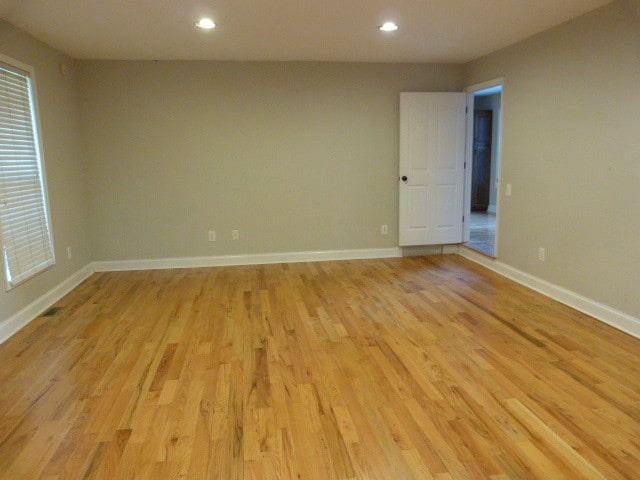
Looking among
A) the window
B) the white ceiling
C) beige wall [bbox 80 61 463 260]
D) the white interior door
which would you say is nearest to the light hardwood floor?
the window

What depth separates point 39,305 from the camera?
13.1 ft

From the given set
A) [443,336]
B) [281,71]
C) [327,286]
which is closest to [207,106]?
[281,71]

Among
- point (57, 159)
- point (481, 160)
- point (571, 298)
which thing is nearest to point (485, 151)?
point (481, 160)

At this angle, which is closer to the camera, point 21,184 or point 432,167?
point 21,184

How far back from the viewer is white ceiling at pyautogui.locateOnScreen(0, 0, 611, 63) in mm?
3334

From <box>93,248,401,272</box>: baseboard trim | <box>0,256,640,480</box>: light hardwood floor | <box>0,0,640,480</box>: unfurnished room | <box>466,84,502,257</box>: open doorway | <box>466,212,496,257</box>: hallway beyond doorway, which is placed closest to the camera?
<box>0,256,640,480</box>: light hardwood floor

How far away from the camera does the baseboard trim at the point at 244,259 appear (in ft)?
18.0

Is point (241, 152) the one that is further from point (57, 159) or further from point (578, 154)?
point (578, 154)

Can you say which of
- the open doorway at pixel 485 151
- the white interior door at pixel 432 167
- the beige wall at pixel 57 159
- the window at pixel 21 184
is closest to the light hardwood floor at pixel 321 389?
the beige wall at pixel 57 159

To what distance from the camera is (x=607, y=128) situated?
3.51m

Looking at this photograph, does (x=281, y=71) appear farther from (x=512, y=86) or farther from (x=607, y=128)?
(x=607, y=128)

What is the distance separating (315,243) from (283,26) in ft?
8.68

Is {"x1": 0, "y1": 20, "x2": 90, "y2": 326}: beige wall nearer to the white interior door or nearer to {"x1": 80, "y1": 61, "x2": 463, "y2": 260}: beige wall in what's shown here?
{"x1": 80, "y1": 61, "x2": 463, "y2": 260}: beige wall

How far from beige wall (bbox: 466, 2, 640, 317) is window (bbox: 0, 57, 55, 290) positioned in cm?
450
